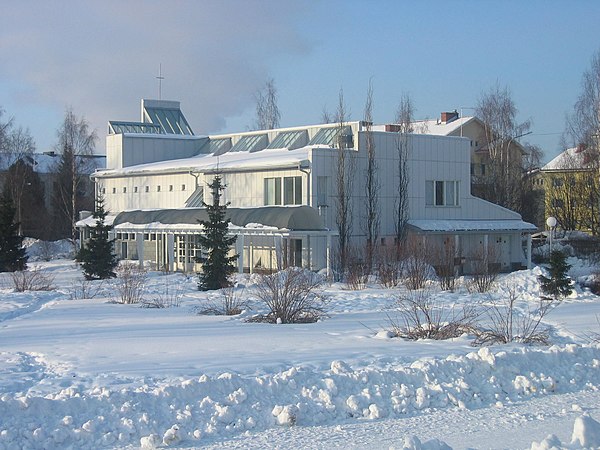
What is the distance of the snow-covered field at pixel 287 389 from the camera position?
9688mm

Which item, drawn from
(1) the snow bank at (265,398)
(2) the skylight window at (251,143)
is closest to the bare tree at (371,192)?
(2) the skylight window at (251,143)

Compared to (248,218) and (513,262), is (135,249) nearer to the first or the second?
(248,218)

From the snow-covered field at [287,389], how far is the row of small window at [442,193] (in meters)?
26.5

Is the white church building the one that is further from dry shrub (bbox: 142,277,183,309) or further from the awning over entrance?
dry shrub (bbox: 142,277,183,309)

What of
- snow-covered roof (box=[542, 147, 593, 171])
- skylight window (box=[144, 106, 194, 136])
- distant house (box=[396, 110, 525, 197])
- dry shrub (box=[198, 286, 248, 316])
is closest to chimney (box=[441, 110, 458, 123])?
distant house (box=[396, 110, 525, 197])

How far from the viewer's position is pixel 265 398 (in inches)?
433

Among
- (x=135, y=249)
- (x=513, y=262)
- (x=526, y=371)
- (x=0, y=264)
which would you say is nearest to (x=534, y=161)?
(x=513, y=262)

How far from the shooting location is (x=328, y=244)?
3709 centimetres

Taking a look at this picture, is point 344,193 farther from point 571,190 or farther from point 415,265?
point 571,190

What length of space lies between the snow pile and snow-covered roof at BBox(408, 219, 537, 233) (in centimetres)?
3307

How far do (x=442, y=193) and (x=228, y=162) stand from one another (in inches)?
436

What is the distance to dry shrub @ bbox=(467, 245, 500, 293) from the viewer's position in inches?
1043

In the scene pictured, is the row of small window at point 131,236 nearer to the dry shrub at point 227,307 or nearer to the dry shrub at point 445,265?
the dry shrub at point 445,265

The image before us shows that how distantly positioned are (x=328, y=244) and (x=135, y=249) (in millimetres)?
14329
